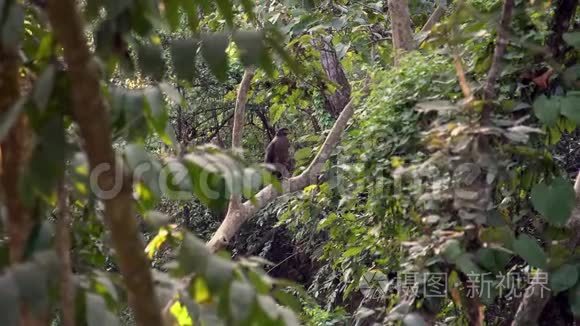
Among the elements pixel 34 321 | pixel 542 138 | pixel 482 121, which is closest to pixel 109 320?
pixel 34 321

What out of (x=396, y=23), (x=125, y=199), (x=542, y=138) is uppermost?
(x=396, y=23)

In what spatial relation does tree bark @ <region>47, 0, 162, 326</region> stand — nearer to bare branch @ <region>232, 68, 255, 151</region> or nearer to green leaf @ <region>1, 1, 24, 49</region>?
green leaf @ <region>1, 1, 24, 49</region>

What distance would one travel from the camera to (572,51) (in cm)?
154

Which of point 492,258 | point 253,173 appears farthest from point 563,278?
point 253,173

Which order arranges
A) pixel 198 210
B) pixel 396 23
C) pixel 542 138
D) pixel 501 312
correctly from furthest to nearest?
pixel 198 210
pixel 396 23
pixel 501 312
pixel 542 138

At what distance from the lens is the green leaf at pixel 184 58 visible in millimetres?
636

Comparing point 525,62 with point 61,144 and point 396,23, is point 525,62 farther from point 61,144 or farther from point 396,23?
point 396,23

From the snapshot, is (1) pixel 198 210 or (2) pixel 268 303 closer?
(2) pixel 268 303

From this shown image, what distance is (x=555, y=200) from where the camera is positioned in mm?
1309

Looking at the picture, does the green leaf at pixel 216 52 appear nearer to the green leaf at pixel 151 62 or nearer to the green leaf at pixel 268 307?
the green leaf at pixel 151 62

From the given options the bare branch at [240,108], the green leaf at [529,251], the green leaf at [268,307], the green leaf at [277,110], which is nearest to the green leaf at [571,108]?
the green leaf at [529,251]

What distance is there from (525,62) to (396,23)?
1570 millimetres

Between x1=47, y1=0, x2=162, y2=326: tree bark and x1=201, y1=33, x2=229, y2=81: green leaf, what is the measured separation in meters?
0.10

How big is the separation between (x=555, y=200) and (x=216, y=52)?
34.5 inches
